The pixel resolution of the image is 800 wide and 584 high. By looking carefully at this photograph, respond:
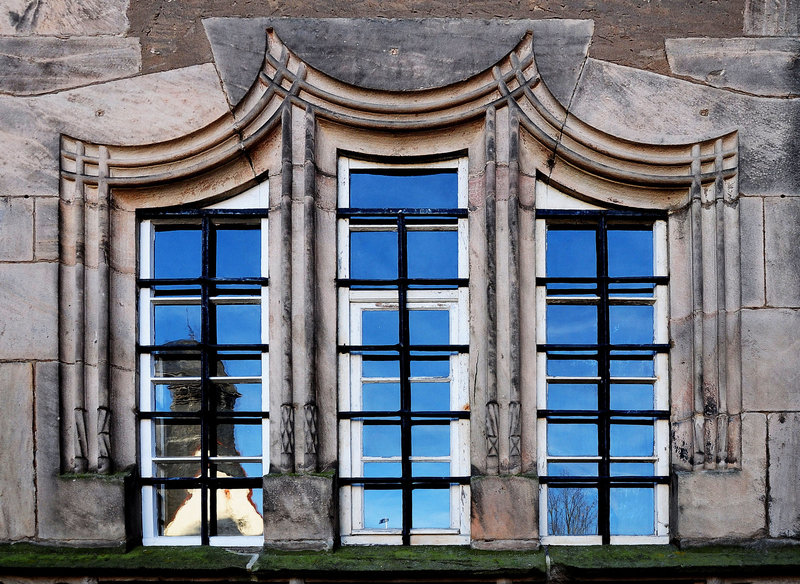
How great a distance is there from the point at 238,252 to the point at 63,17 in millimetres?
1814

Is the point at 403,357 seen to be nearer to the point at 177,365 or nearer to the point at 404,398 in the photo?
the point at 404,398

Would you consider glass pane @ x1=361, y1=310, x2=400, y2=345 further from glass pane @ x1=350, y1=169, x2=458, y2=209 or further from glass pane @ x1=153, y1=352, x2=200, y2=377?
glass pane @ x1=153, y1=352, x2=200, y2=377

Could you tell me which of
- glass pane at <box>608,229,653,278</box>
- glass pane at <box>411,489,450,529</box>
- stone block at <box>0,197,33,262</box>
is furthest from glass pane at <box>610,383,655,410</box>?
stone block at <box>0,197,33,262</box>

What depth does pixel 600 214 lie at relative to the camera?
13.9 ft

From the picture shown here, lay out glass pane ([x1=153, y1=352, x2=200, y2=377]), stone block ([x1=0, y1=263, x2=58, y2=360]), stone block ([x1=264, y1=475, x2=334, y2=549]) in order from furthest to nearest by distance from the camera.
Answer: glass pane ([x1=153, y1=352, x2=200, y2=377]) → stone block ([x1=0, y1=263, x2=58, y2=360]) → stone block ([x1=264, y1=475, x2=334, y2=549])

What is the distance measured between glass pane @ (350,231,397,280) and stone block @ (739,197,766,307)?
211cm

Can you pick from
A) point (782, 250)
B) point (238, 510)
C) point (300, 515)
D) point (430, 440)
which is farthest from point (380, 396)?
point (782, 250)

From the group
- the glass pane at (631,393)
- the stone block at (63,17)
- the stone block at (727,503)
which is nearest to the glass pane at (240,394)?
the glass pane at (631,393)

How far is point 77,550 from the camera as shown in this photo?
156 inches

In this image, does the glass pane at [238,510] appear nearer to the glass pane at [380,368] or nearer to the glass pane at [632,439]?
the glass pane at [380,368]

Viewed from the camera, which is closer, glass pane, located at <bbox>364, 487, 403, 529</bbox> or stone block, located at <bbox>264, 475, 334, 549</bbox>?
stone block, located at <bbox>264, 475, 334, 549</bbox>

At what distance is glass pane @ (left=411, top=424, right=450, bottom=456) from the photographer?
416cm

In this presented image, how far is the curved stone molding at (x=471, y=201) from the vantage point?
401cm

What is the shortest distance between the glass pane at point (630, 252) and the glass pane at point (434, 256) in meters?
1.00
